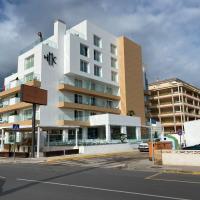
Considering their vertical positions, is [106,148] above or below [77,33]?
below

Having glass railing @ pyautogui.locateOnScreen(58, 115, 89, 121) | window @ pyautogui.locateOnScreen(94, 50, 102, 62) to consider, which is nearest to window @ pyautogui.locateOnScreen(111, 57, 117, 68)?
window @ pyautogui.locateOnScreen(94, 50, 102, 62)

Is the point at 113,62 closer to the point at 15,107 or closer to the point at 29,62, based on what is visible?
the point at 29,62

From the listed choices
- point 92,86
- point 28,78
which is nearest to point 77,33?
point 92,86

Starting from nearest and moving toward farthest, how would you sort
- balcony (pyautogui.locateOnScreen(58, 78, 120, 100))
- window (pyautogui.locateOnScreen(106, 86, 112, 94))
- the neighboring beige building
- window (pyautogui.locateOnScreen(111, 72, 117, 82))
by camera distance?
balcony (pyautogui.locateOnScreen(58, 78, 120, 100))
window (pyautogui.locateOnScreen(106, 86, 112, 94))
window (pyautogui.locateOnScreen(111, 72, 117, 82))
the neighboring beige building

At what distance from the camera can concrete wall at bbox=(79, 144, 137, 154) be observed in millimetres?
33800

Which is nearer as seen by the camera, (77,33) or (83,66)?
(83,66)

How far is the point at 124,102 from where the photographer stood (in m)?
53.2

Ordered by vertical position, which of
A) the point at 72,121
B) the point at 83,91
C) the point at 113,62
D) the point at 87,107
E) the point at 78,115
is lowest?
the point at 72,121

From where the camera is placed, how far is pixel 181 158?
19125 millimetres

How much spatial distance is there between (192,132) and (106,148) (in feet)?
45.5

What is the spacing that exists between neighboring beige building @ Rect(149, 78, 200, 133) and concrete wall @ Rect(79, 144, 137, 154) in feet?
102

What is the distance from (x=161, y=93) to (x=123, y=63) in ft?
87.5

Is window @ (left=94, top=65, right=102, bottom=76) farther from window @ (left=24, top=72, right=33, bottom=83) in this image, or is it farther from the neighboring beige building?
the neighboring beige building

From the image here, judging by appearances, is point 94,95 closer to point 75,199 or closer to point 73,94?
point 73,94
